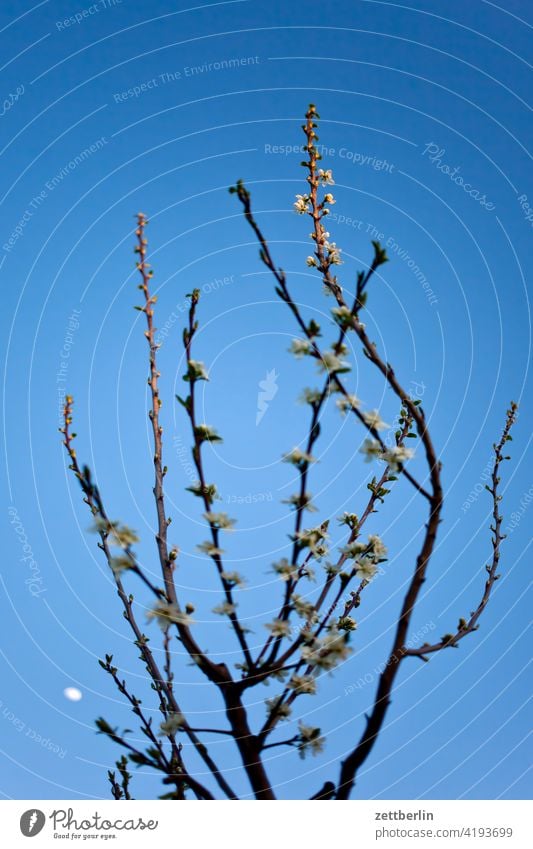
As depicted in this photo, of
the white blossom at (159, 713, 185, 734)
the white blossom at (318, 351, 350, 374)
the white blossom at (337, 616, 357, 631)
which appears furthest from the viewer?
the white blossom at (337, 616, 357, 631)

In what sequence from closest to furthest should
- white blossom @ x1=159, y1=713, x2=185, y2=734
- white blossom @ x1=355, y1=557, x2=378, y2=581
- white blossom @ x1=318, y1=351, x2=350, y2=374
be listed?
white blossom @ x1=318, y1=351, x2=350, y2=374 → white blossom @ x1=159, y1=713, x2=185, y2=734 → white blossom @ x1=355, y1=557, x2=378, y2=581

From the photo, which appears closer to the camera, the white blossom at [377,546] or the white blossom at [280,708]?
the white blossom at [280,708]

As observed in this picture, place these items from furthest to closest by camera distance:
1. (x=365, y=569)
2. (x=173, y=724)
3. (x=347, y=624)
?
(x=347, y=624)
(x=365, y=569)
(x=173, y=724)

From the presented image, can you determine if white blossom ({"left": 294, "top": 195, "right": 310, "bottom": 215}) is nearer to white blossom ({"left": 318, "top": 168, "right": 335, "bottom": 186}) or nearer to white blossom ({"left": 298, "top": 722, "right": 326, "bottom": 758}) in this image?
white blossom ({"left": 318, "top": 168, "right": 335, "bottom": 186})

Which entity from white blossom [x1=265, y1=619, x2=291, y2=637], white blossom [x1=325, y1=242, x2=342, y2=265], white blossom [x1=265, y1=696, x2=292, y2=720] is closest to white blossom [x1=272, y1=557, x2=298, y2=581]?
white blossom [x1=265, y1=619, x2=291, y2=637]

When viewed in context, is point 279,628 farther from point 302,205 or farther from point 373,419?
point 302,205

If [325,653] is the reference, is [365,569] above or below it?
above

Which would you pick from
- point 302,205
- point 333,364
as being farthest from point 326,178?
point 333,364

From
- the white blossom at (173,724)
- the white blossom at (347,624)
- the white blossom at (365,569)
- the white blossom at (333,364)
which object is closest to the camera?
the white blossom at (333,364)

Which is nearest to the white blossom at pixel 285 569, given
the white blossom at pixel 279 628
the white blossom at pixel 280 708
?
the white blossom at pixel 279 628

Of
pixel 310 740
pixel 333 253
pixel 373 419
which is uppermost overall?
pixel 333 253

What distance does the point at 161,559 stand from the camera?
209 cm

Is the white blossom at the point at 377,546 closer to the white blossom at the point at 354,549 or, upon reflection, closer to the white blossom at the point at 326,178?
the white blossom at the point at 354,549
